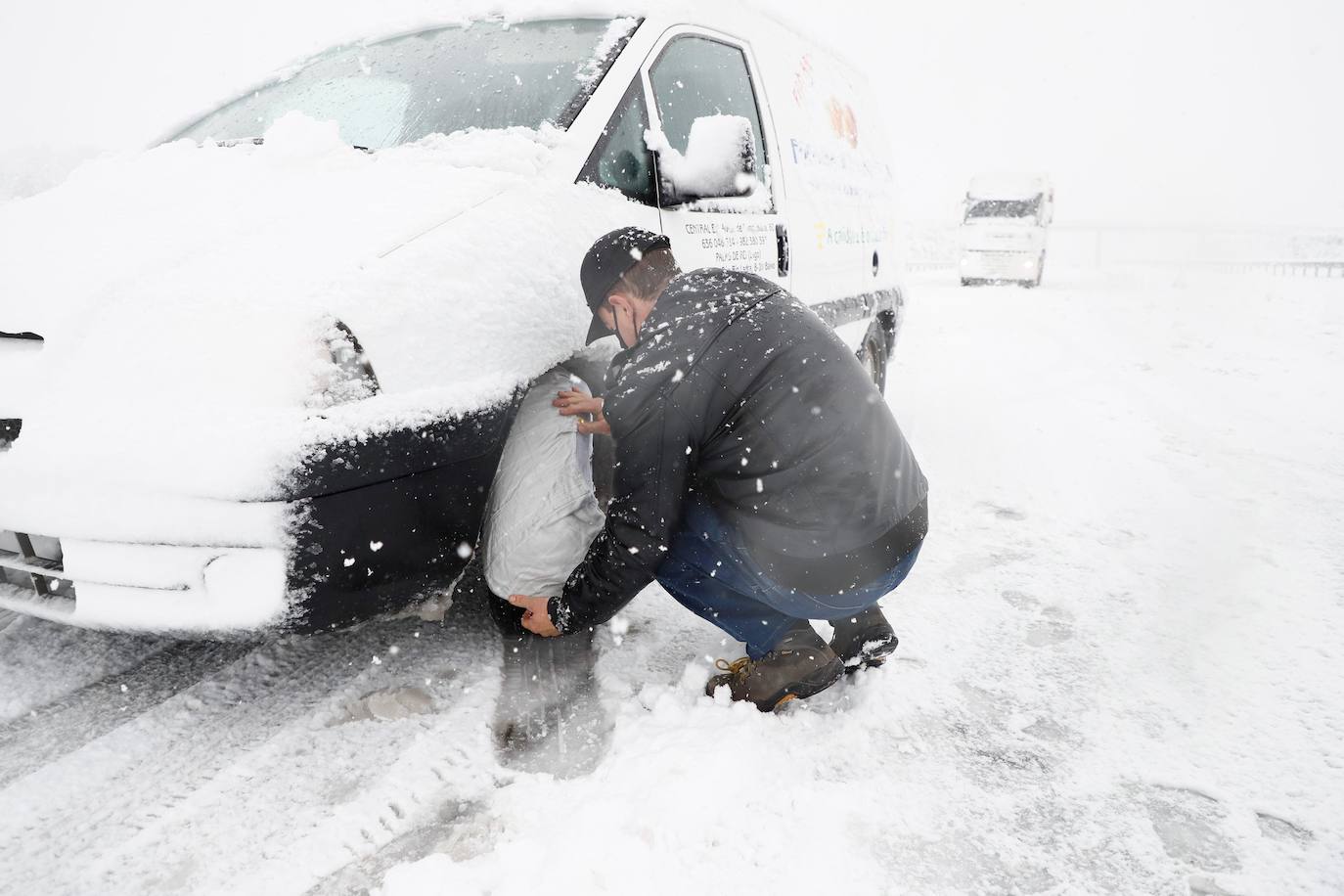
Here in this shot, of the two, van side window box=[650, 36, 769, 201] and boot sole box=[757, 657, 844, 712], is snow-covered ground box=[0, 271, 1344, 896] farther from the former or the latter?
van side window box=[650, 36, 769, 201]

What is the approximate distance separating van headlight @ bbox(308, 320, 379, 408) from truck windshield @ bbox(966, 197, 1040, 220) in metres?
19.2

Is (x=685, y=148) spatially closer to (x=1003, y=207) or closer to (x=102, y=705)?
(x=102, y=705)

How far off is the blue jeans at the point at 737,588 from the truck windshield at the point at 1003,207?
18.5 metres

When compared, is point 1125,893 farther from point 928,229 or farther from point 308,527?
point 928,229

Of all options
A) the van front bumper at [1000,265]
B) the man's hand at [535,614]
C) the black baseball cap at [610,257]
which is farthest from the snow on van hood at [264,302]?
the van front bumper at [1000,265]

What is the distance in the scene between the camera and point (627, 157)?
236 cm

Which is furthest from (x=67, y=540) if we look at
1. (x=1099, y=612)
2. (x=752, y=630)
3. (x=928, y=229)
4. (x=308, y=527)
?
(x=928, y=229)

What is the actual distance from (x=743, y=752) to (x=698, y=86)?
2.28 meters

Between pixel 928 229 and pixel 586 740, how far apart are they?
174 feet

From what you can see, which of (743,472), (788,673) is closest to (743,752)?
(788,673)

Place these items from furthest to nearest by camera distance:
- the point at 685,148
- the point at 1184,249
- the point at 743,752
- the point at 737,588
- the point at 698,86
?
the point at 1184,249, the point at 698,86, the point at 685,148, the point at 737,588, the point at 743,752

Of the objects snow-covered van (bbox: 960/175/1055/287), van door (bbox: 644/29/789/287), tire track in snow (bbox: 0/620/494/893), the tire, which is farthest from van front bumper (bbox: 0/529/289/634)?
snow-covered van (bbox: 960/175/1055/287)

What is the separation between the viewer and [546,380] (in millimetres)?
2203

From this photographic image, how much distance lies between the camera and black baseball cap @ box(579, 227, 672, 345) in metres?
1.92
